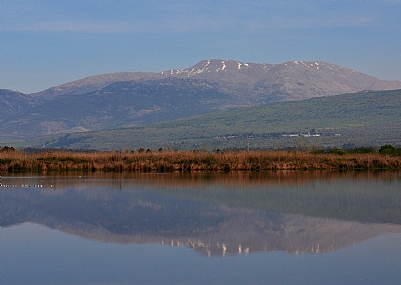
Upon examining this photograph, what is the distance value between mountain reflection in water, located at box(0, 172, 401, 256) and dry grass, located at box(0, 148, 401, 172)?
663 centimetres

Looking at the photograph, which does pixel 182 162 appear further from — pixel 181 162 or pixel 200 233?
pixel 200 233

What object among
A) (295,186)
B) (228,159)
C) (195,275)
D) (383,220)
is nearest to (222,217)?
(383,220)

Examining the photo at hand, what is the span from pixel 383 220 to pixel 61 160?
22.7 m

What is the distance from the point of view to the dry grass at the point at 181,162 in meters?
36.3

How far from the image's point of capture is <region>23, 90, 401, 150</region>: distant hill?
10125 cm

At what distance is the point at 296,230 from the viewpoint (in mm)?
16109

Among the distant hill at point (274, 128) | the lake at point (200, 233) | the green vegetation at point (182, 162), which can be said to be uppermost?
the distant hill at point (274, 128)

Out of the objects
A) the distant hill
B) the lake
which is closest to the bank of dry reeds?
the lake


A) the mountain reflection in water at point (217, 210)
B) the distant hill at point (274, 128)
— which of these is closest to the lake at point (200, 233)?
the mountain reflection in water at point (217, 210)

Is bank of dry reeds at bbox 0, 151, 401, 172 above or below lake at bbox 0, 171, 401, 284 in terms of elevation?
above

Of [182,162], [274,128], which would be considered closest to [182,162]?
[182,162]

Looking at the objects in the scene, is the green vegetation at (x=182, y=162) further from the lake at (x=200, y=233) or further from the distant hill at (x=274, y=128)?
the distant hill at (x=274, y=128)

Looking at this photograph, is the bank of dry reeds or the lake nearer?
the lake

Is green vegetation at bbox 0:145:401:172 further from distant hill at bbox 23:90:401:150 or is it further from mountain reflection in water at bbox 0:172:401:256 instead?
distant hill at bbox 23:90:401:150
